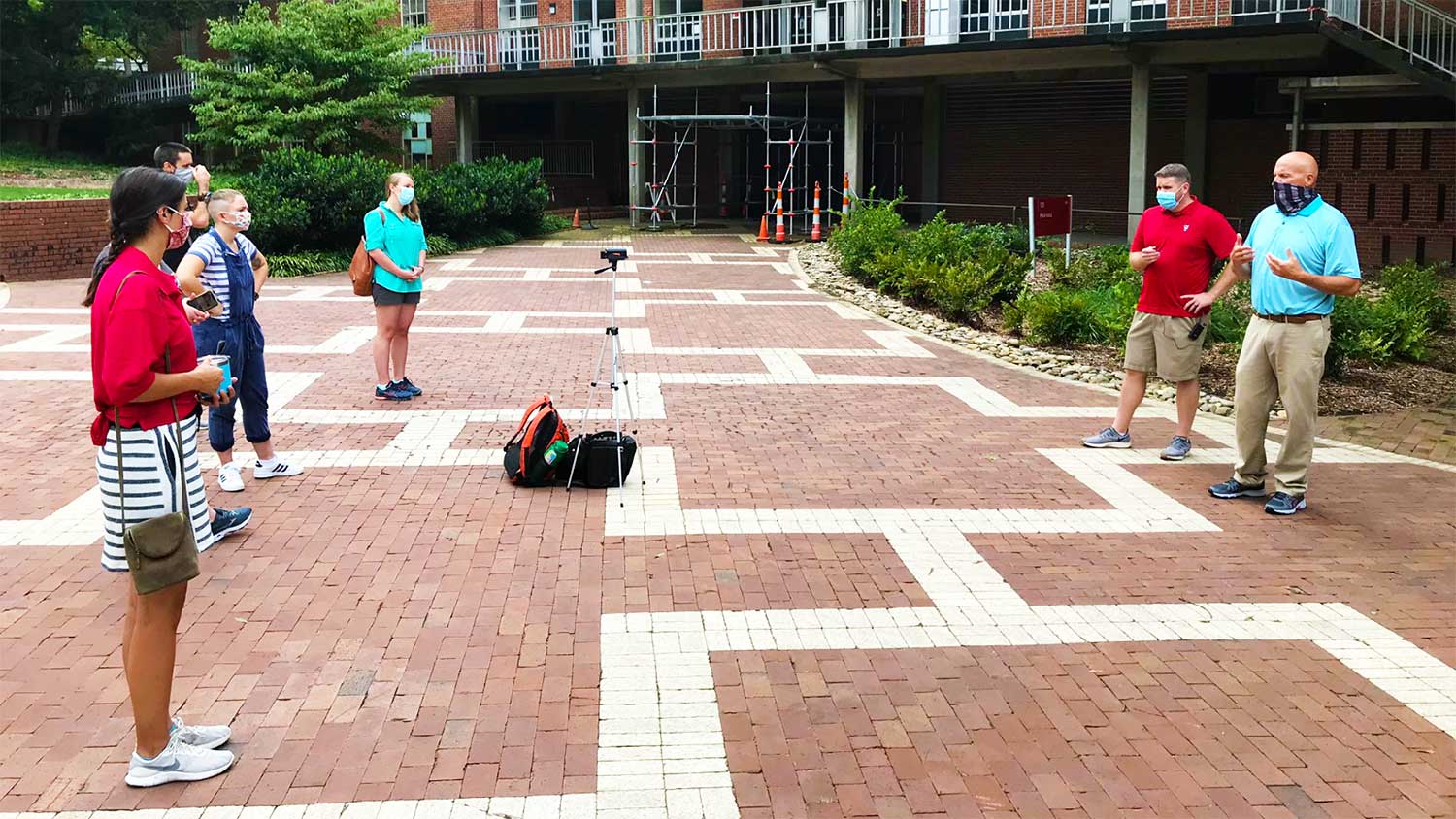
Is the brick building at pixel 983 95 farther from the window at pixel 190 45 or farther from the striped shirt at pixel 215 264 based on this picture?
the striped shirt at pixel 215 264

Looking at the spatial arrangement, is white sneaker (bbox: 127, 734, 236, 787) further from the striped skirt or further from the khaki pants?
the khaki pants

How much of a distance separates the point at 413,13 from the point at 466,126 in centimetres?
418

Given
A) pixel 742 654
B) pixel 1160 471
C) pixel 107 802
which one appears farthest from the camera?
pixel 1160 471

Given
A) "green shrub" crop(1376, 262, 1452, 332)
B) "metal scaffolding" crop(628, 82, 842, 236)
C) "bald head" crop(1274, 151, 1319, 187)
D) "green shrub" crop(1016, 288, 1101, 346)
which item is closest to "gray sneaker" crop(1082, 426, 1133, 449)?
"bald head" crop(1274, 151, 1319, 187)

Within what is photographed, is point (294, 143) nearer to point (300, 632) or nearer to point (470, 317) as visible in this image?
point (470, 317)

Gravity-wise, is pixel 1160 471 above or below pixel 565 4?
below

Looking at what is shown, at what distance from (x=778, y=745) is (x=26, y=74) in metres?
38.2

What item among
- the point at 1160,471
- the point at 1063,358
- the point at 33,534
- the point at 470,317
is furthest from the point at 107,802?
the point at 470,317

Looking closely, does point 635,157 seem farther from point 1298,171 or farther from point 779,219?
point 1298,171

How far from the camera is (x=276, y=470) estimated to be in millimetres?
8414

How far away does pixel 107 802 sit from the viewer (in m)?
4.36

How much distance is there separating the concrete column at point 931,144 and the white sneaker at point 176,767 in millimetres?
27593

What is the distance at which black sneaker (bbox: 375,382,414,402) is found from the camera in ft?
35.7

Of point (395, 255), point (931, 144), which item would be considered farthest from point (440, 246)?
point (395, 255)
